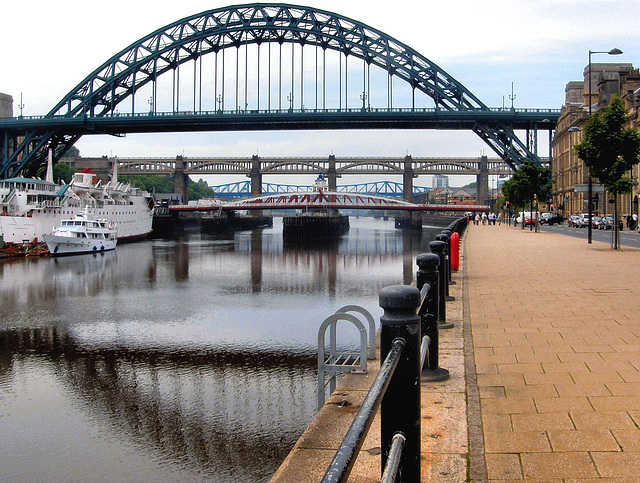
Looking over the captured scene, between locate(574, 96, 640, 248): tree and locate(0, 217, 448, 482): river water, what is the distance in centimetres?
1224

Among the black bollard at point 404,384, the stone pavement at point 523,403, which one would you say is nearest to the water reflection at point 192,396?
the stone pavement at point 523,403

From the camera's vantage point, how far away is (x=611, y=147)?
97.6ft

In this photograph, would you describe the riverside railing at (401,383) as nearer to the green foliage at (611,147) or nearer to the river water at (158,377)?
the river water at (158,377)

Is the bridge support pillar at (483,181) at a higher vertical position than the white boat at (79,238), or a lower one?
higher

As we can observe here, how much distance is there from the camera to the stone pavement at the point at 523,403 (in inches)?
204

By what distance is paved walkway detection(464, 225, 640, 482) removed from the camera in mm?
5188

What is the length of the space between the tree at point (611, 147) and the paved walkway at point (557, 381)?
14.9 m

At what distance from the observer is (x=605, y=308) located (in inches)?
499

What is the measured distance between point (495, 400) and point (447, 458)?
1.74 metres

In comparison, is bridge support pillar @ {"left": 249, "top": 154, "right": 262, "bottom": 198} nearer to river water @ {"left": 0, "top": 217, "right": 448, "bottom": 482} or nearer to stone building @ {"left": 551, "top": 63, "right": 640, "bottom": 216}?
stone building @ {"left": 551, "top": 63, "right": 640, "bottom": 216}

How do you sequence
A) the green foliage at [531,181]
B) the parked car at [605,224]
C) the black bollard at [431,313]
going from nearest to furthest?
the black bollard at [431,313], the parked car at [605,224], the green foliage at [531,181]

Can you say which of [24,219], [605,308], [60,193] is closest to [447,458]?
[605,308]

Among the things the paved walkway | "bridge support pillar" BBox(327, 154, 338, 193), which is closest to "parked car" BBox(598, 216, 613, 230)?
the paved walkway

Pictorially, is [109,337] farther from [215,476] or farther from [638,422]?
[638,422]
